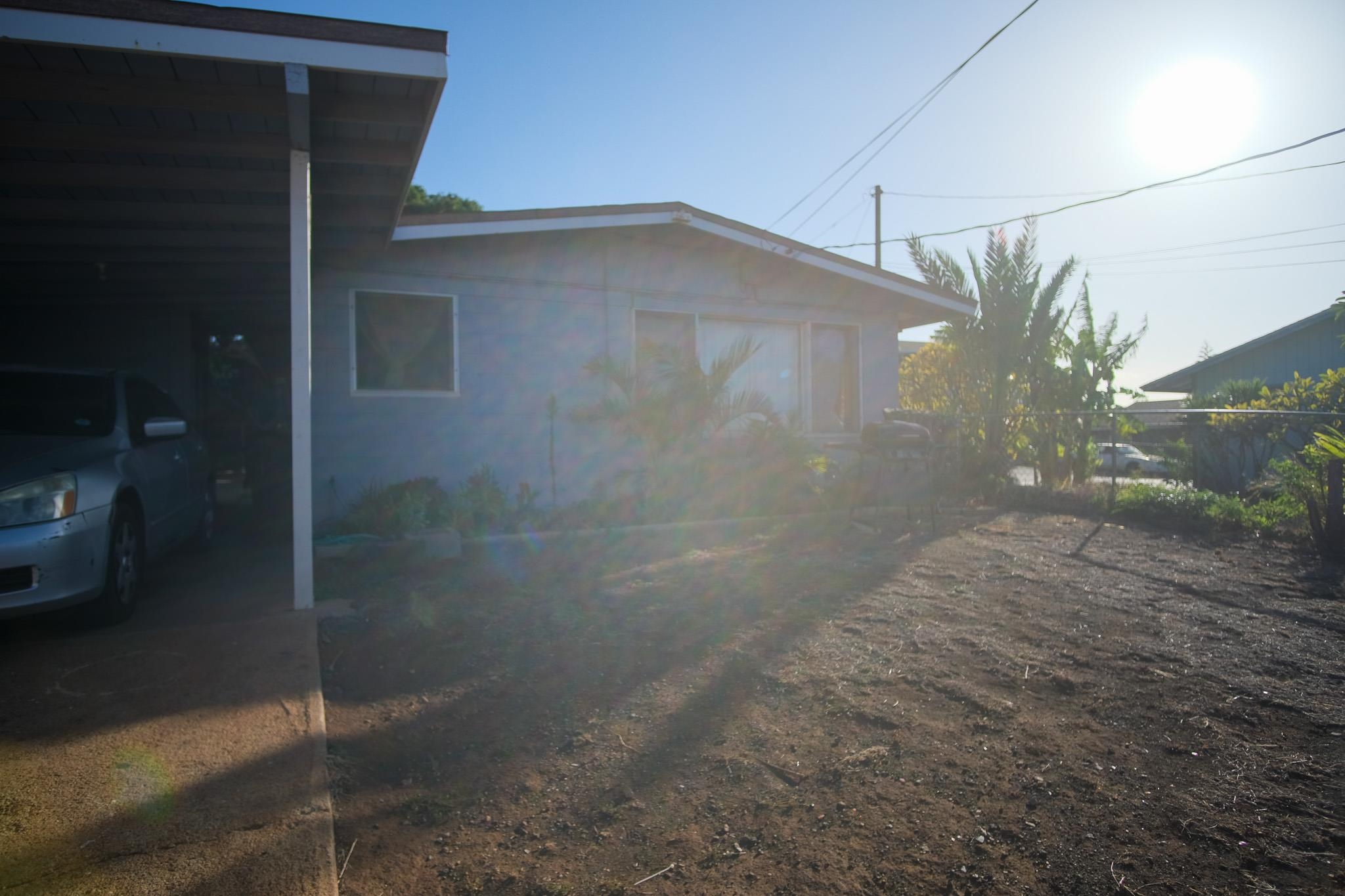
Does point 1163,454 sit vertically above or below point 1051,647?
above

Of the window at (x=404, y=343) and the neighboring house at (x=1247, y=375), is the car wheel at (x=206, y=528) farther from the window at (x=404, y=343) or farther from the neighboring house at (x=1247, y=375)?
the neighboring house at (x=1247, y=375)

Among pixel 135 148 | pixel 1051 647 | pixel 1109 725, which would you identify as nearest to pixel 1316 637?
pixel 1051 647

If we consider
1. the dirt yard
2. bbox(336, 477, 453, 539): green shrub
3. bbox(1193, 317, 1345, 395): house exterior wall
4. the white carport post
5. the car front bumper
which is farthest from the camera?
bbox(1193, 317, 1345, 395): house exterior wall

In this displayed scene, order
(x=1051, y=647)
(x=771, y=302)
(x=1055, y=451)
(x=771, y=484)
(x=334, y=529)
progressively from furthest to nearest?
(x=1055, y=451)
(x=771, y=302)
(x=771, y=484)
(x=334, y=529)
(x=1051, y=647)

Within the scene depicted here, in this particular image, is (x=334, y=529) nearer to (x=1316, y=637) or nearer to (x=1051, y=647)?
(x=1051, y=647)

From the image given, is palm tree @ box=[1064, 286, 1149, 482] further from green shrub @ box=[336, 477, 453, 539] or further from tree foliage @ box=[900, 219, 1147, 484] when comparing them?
green shrub @ box=[336, 477, 453, 539]

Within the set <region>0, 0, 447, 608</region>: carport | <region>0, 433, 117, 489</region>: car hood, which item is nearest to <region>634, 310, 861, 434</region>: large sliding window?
<region>0, 0, 447, 608</region>: carport

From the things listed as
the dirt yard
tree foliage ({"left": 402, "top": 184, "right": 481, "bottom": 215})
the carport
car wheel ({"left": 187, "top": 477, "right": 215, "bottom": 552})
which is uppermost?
tree foliage ({"left": 402, "top": 184, "right": 481, "bottom": 215})

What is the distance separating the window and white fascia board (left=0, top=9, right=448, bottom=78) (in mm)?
3669

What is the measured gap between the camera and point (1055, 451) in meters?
11.6

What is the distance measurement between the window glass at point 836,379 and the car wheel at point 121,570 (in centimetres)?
842

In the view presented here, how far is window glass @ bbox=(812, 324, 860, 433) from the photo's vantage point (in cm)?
1141

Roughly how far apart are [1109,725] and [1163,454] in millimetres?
9466

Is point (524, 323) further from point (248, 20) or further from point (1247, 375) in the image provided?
point (1247, 375)
